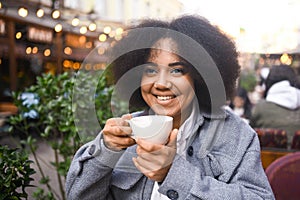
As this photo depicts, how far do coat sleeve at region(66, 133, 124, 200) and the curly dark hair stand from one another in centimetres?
29

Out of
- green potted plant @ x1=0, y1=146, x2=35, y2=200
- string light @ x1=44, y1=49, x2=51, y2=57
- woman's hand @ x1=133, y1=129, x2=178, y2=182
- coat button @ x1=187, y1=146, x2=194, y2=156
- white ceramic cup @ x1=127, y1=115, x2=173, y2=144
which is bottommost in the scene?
green potted plant @ x1=0, y1=146, x2=35, y2=200

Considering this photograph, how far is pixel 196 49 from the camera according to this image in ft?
3.40

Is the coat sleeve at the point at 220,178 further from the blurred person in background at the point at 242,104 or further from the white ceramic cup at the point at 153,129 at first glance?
the blurred person in background at the point at 242,104

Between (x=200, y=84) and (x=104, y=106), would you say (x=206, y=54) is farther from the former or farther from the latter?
(x=104, y=106)

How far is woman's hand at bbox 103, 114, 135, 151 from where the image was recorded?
0.87m

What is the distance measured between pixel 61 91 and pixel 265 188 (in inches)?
64.9

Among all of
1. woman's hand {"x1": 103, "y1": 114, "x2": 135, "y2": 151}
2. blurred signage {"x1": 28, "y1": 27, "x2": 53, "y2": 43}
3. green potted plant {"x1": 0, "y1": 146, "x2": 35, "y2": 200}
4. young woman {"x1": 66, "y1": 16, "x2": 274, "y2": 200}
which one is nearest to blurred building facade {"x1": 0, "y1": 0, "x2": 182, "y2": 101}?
blurred signage {"x1": 28, "y1": 27, "x2": 53, "y2": 43}

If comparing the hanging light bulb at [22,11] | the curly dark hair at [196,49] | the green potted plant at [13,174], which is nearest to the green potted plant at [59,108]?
the green potted plant at [13,174]

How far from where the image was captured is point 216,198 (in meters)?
0.89

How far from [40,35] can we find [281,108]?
699 cm

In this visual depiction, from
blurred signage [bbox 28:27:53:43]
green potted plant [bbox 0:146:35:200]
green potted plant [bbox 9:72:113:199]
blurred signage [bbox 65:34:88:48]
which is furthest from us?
blurred signage [bbox 65:34:88:48]

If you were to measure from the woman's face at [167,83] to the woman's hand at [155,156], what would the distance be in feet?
0.64

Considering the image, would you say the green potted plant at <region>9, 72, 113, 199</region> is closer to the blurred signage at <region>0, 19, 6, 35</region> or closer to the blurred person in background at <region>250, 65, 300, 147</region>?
the blurred person in background at <region>250, 65, 300, 147</region>

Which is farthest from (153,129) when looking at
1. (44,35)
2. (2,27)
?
(44,35)
